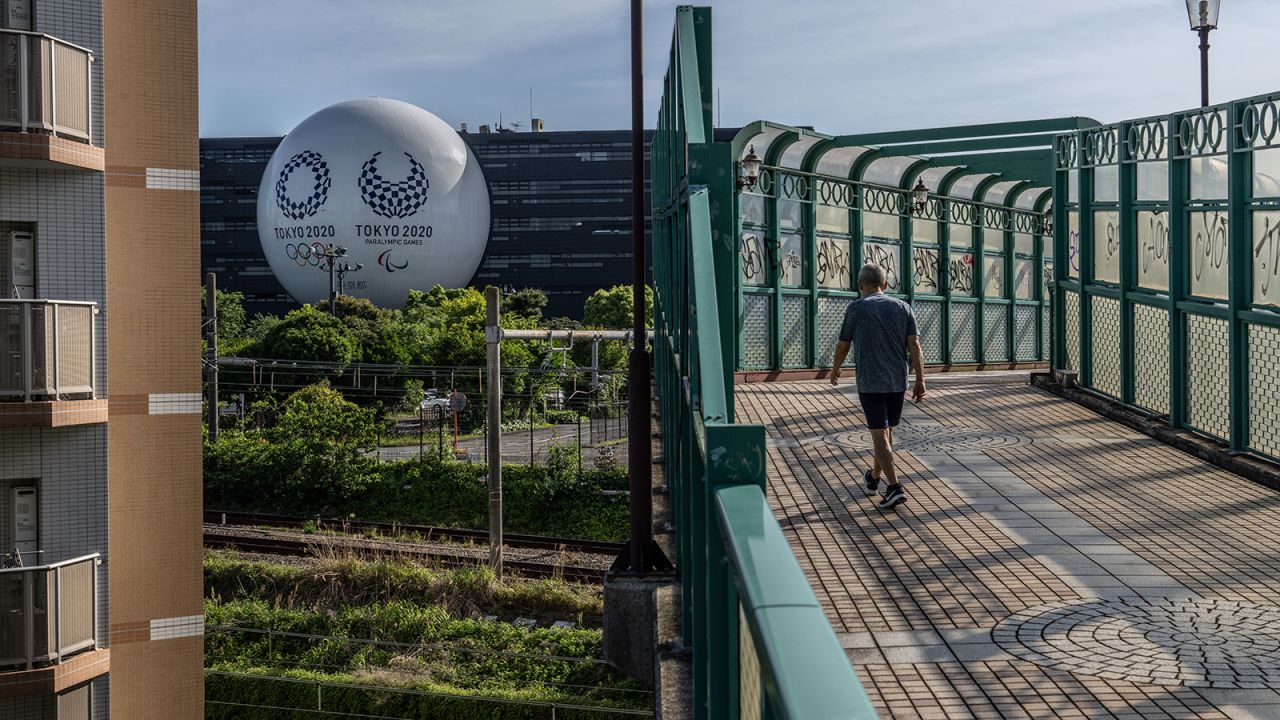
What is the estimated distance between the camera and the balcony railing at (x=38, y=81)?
38.0 feet

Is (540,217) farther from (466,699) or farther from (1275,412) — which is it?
(1275,412)

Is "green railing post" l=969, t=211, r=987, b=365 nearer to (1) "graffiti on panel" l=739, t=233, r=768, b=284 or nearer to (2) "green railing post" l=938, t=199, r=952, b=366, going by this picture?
(2) "green railing post" l=938, t=199, r=952, b=366

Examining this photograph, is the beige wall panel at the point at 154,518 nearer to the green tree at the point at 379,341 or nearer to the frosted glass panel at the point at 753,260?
the frosted glass panel at the point at 753,260

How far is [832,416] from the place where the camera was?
468 inches

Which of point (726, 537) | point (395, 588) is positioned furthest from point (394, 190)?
point (726, 537)

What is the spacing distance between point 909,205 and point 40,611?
38.9 feet

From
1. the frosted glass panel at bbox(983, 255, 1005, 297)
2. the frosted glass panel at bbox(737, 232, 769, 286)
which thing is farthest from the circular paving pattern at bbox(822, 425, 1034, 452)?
the frosted glass panel at bbox(983, 255, 1005, 297)

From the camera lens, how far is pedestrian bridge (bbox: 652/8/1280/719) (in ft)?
12.2

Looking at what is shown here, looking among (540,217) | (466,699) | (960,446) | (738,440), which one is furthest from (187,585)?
(540,217)

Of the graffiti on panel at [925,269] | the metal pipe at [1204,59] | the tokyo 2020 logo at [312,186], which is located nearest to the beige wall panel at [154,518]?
the graffiti on panel at [925,269]

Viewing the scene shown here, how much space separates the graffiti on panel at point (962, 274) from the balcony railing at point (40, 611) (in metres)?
12.4

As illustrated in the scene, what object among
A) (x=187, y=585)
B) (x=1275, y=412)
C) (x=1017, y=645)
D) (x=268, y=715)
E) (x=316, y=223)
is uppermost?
(x=316, y=223)

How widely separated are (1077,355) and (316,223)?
209 feet

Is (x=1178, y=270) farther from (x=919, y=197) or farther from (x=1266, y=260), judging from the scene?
(x=919, y=197)
